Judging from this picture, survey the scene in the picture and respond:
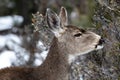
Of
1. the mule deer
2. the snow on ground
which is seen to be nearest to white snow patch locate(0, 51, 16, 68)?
the snow on ground

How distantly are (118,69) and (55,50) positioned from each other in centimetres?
85

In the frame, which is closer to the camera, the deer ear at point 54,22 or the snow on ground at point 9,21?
the deer ear at point 54,22

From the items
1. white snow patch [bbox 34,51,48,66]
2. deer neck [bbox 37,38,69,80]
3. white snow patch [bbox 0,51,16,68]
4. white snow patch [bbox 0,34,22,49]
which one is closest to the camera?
deer neck [bbox 37,38,69,80]

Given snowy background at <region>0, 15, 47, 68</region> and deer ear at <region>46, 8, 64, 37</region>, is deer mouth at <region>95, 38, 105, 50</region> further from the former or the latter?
snowy background at <region>0, 15, 47, 68</region>

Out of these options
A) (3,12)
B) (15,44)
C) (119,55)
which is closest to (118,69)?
(119,55)

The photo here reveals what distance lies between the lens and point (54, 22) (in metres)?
6.54

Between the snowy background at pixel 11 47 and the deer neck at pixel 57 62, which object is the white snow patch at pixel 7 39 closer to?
the snowy background at pixel 11 47

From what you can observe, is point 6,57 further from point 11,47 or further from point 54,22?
point 54,22

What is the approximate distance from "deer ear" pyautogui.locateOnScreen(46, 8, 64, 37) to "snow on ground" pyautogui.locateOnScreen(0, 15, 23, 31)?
10.8 meters

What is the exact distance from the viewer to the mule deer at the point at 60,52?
21.5 ft

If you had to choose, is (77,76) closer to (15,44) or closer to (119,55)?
(119,55)

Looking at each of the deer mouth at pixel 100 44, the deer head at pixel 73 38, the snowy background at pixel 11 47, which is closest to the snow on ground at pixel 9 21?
the snowy background at pixel 11 47

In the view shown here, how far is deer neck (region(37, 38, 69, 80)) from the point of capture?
6.57m

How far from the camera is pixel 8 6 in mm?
18328
